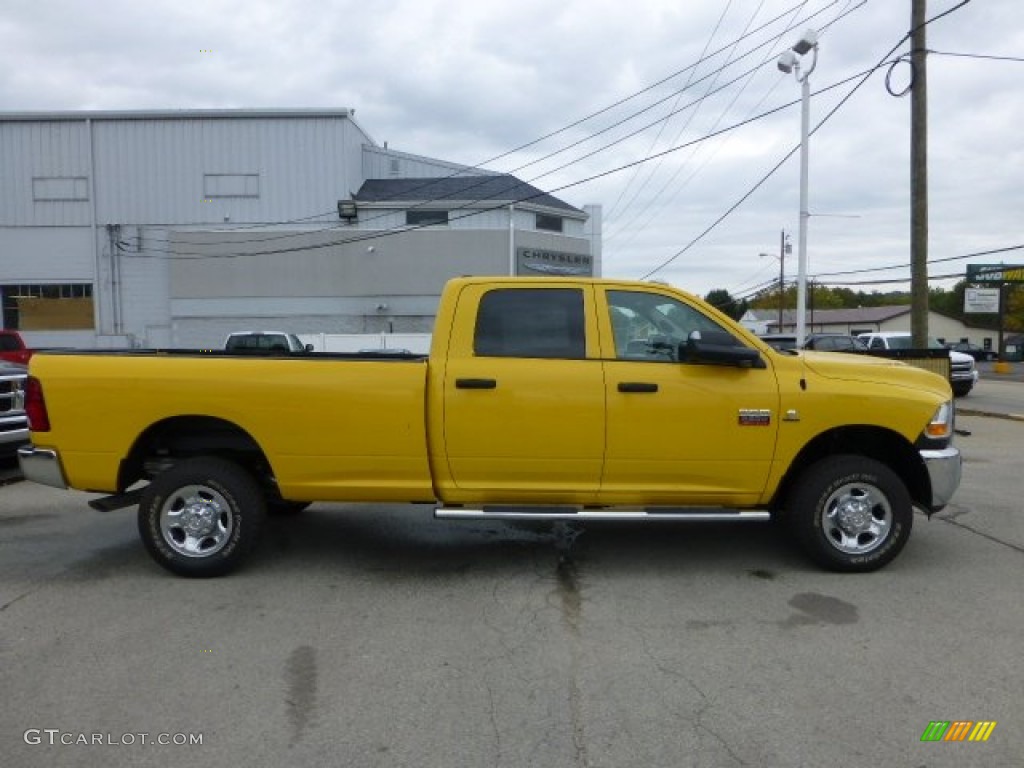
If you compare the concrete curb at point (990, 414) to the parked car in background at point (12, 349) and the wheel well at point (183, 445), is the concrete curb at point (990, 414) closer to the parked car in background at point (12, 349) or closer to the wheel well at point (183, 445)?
the wheel well at point (183, 445)

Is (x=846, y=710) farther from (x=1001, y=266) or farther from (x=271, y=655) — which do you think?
(x=1001, y=266)

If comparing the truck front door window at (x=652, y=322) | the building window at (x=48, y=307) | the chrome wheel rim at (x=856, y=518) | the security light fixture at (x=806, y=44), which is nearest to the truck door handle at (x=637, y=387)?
the truck front door window at (x=652, y=322)

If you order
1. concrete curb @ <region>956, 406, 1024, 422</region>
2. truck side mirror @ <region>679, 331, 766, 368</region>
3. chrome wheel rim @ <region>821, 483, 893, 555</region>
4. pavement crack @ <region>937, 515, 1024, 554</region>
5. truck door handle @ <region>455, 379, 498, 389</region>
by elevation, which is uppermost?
truck side mirror @ <region>679, 331, 766, 368</region>

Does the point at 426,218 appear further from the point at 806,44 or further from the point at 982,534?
the point at 982,534

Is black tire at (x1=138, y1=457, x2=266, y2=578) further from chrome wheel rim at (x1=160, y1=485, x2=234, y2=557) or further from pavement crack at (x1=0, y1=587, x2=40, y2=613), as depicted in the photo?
pavement crack at (x1=0, y1=587, x2=40, y2=613)

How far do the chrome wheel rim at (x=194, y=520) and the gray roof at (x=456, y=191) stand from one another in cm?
2971

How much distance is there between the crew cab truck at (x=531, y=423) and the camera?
5066 millimetres

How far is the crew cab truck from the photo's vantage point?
5066 millimetres

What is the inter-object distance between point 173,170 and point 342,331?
10.7 metres

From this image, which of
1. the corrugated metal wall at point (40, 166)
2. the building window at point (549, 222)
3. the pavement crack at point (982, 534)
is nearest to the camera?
the pavement crack at point (982, 534)

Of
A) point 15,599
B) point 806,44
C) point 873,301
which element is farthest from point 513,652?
point 873,301

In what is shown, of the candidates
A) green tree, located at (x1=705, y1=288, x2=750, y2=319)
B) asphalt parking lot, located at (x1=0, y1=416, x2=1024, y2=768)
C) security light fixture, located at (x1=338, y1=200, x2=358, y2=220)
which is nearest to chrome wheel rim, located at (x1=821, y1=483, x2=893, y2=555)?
asphalt parking lot, located at (x1=0, y1=416, x2=1024, y2=768)

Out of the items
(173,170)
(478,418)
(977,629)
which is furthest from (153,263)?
Answer: (977,629)

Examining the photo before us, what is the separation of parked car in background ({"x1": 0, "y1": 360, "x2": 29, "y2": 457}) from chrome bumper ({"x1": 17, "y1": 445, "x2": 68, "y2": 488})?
3605 millimetres
